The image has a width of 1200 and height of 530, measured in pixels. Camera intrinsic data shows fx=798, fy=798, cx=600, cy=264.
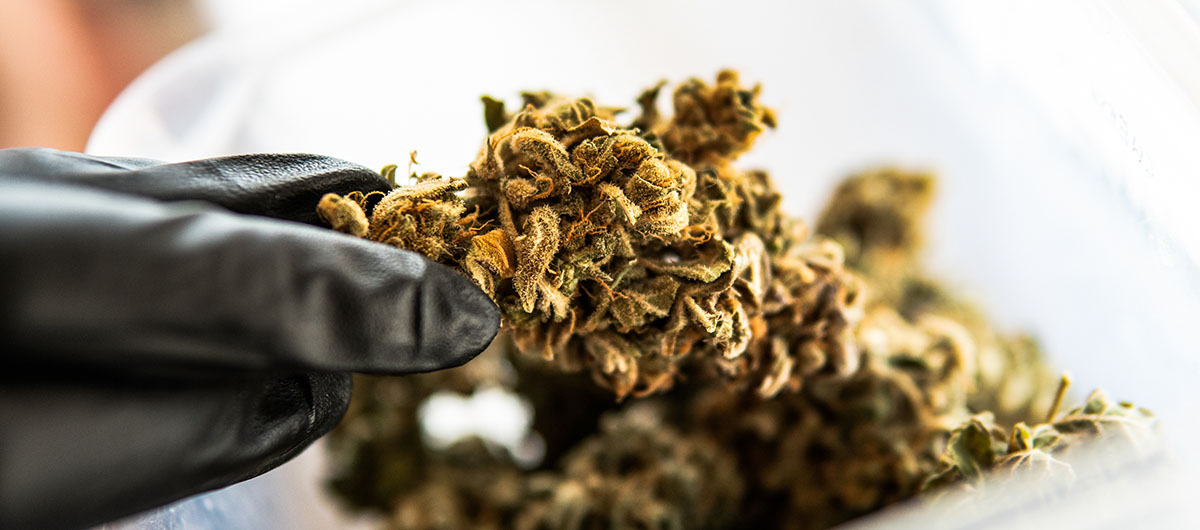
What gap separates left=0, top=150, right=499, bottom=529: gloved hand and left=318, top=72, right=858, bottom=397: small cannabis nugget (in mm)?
38

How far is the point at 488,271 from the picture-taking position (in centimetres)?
47

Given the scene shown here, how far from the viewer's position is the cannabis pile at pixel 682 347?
47 centimetres

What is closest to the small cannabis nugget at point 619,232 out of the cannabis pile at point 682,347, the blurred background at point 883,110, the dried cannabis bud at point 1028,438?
the cannabis pile at point 682,347

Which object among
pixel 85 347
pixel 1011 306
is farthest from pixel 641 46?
pixel 85 347

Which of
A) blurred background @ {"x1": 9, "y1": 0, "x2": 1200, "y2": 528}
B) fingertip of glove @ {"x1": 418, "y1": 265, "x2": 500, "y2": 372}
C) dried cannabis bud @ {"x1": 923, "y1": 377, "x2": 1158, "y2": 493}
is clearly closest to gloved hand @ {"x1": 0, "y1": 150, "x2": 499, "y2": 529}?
fingertip of glove @ {"x1": 418, "y1": 265, "x2": 500, "y2": 372}

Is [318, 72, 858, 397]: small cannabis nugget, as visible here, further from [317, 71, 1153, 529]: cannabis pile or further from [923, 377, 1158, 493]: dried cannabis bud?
[923, 377, 1158, 493]: dried cannabis bud

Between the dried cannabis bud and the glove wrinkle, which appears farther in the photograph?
the dried cannabis bud

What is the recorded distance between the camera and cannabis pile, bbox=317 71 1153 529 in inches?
18.5

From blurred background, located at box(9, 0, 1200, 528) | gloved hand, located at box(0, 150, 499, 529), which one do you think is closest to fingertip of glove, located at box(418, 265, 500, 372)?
gloved hand, located at box(0, 150, 499, 529)

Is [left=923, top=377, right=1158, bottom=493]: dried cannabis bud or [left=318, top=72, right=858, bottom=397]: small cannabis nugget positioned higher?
[left=318, top=72, right=858, bottom=397]: small cannabis nugget

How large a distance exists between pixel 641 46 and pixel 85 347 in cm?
93

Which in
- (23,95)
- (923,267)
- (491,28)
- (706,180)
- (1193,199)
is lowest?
(923,267)

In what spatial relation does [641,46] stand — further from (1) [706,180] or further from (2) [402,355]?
(2) [402,355]

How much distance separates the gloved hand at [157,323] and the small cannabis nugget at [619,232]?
38mm
